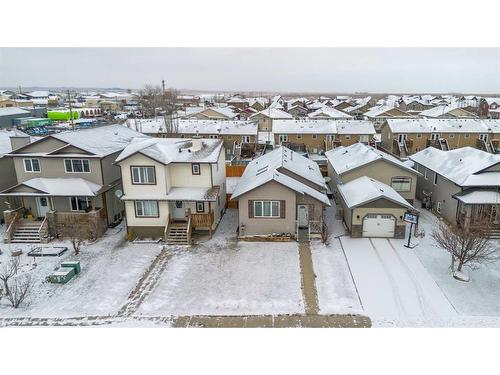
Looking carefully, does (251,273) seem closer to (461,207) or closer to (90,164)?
(90,164)

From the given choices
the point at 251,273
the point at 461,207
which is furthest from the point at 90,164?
the point at 461,207

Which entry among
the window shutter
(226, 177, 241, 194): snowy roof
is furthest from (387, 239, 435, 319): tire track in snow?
(226, 177, 241, 194): snowy roof

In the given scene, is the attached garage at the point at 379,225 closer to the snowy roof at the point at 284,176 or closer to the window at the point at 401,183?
the snowy roof at the point at 284,176

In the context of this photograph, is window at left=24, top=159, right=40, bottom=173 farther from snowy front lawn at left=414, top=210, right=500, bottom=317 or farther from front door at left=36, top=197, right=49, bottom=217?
snowy front lawn at left=414, top=210, right=500, bottom=317

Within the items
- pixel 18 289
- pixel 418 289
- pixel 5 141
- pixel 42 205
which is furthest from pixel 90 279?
pixel 5 141

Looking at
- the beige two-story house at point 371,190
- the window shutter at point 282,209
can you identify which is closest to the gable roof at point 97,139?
the window shutter at point 282,209

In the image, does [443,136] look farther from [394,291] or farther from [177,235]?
[177,235]
